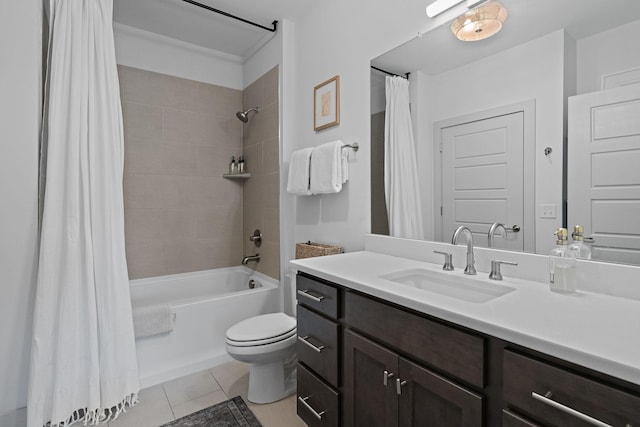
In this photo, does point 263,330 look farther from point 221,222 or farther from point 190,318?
point 221,222

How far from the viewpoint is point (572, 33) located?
107cm

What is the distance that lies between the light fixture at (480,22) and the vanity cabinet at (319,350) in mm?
1225

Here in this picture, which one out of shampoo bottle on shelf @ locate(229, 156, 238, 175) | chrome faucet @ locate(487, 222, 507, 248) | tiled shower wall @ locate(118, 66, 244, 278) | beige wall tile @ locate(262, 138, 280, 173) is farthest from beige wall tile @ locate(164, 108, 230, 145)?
chrome faucet @ locate(487, 222, 507, 248)

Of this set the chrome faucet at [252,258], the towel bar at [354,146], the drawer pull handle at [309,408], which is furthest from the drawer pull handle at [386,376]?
the chrome faucet at [252,258]

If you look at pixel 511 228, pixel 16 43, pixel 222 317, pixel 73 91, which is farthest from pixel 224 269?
pixel 511 228

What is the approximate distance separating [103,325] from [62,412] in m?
0.44

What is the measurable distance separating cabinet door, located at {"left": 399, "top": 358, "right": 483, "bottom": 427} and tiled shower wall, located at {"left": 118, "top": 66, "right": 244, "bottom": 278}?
93.7 inches

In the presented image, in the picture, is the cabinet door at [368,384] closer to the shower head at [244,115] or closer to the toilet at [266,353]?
the toilet at [266,353]

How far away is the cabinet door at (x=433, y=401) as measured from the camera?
2.64ft

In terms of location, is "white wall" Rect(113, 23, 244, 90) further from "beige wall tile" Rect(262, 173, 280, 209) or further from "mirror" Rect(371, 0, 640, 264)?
"mirror" Rect(371, 0, 640, 264)

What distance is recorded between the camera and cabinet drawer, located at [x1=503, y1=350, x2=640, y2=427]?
58 centimetres

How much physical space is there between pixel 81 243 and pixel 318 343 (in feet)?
4.53

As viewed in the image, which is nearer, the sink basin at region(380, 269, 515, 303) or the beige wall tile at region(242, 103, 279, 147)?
the sink basin at region(380, 269, 515, 303)

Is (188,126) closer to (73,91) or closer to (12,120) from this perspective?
(73,91)
